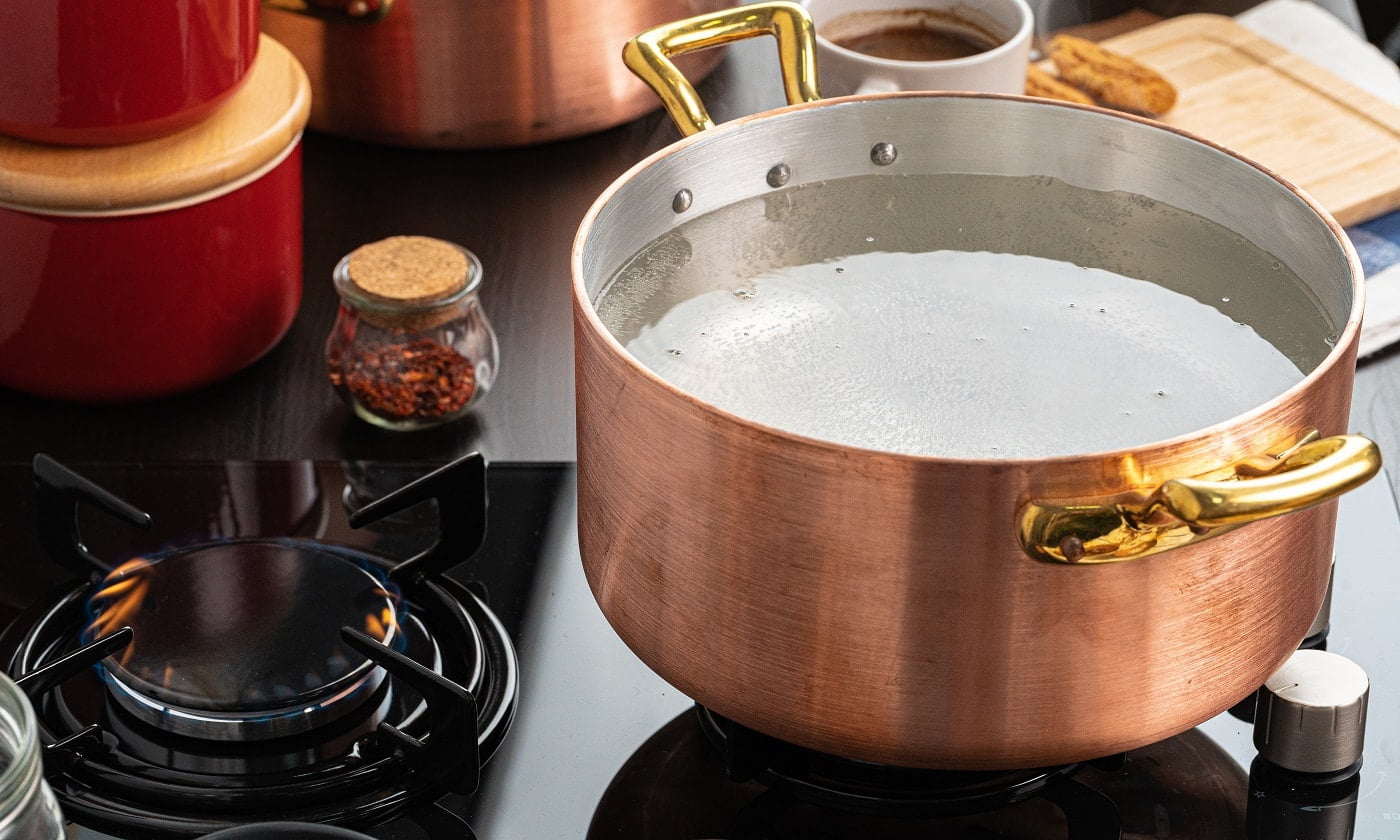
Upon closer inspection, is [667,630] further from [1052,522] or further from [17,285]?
[17,285]

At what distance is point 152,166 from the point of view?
29.0 inches

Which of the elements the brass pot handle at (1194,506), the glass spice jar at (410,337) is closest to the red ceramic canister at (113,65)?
the glass spice jar at (410,337)

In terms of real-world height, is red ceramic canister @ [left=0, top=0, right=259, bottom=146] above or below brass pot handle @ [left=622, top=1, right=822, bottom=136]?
below

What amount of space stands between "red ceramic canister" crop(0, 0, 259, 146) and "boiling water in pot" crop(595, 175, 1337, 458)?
28cm

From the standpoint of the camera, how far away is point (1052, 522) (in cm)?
42

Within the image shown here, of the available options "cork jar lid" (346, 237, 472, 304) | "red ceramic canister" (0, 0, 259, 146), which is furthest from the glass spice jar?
"red ceramic canister" (0, 0, 259, 146)

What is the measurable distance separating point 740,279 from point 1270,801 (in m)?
0.27

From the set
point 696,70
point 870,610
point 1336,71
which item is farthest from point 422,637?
point 1336,71

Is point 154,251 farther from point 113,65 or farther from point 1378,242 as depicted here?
point 1378,242

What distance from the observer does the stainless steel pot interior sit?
0.54 m

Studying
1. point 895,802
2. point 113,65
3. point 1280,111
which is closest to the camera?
point 895,802

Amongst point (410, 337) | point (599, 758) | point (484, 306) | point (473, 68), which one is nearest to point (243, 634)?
point (599, 758)

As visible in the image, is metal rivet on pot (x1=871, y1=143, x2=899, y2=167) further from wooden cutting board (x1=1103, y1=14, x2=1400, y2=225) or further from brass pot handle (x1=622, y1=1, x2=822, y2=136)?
wooden cutting board (x1=1103, y1=14, x2=1400, y2=225)

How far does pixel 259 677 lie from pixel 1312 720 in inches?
14.6
